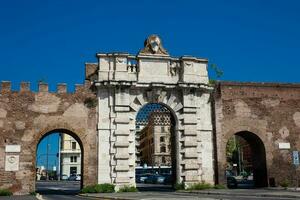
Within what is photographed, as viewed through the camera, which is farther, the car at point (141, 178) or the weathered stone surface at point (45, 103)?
the car at point (141, 178)

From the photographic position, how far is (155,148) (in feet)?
269

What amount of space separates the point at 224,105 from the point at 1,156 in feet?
46.2

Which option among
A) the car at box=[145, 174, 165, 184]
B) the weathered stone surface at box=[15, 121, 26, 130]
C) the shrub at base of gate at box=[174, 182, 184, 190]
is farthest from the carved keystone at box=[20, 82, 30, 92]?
the car at box=[145, 174, 165, 184]

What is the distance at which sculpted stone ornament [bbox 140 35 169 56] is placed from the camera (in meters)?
28.1

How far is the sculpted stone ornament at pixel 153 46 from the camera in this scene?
1108 inches

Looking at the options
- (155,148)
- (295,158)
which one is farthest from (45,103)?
(155,148)

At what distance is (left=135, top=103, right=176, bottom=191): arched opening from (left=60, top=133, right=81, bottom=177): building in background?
1271cm

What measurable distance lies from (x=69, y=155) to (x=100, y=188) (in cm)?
6453

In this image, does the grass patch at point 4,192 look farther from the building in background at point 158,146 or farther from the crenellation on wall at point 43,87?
the building in background at point 158,146

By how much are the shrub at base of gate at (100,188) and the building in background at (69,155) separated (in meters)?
63.1

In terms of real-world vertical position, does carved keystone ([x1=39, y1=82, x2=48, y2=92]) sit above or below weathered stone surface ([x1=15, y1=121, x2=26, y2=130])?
above

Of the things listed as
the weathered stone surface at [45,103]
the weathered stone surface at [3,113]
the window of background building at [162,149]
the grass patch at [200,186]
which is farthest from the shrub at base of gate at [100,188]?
the window of background building at [162,149]

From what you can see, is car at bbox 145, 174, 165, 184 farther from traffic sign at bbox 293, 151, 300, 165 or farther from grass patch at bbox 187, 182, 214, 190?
traffic sign at bbox 293, 151, 300, 165

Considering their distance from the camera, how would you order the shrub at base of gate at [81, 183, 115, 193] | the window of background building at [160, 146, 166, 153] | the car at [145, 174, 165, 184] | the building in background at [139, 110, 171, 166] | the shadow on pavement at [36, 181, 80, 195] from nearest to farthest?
the shrub at base of gate at [81, 183, 115, 193] < the shadow on pavement at [36, 181, 80, 195] < the car at [145, 174, 165, 184] < the building in background at [139, 110, 171, 166] < the window of background building at [160, 146, 166, 153]
